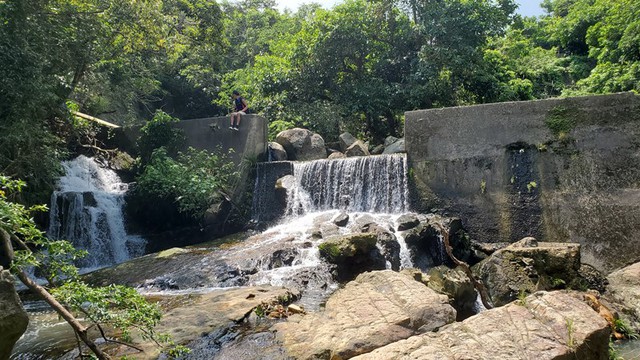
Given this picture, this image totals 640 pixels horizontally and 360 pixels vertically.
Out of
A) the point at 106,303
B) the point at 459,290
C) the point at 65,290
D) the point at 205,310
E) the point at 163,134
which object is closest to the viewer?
the point at 65,290

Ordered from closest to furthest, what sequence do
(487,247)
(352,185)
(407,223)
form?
(487,247), (407,223), (352,185)

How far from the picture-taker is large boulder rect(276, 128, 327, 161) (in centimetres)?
1400

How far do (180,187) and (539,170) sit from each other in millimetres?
8557

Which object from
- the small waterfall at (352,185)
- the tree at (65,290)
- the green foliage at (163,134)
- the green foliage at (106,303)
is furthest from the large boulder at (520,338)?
the green foliage at (163,134)

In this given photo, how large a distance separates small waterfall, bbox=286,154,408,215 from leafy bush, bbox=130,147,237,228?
2043 mm

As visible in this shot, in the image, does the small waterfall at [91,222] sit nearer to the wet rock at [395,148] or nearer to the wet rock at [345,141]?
the wet rock at [345,141]

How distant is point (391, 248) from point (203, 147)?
6962 mm

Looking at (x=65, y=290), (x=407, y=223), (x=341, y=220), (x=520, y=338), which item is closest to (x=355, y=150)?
(x=341, y=220)

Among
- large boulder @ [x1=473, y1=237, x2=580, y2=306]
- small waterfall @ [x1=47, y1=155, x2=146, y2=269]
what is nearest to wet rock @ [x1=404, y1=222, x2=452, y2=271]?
large boulder @ [x1=473, y1=237, x2=580, y2=306]

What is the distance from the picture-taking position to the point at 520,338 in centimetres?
353

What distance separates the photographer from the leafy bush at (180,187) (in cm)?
1169

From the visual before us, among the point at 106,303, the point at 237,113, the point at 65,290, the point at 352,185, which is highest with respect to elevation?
the point at 237,113

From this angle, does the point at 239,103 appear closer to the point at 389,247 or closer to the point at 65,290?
the point at 389,247

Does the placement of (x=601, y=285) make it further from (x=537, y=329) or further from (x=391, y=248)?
(x=537, y=329)
